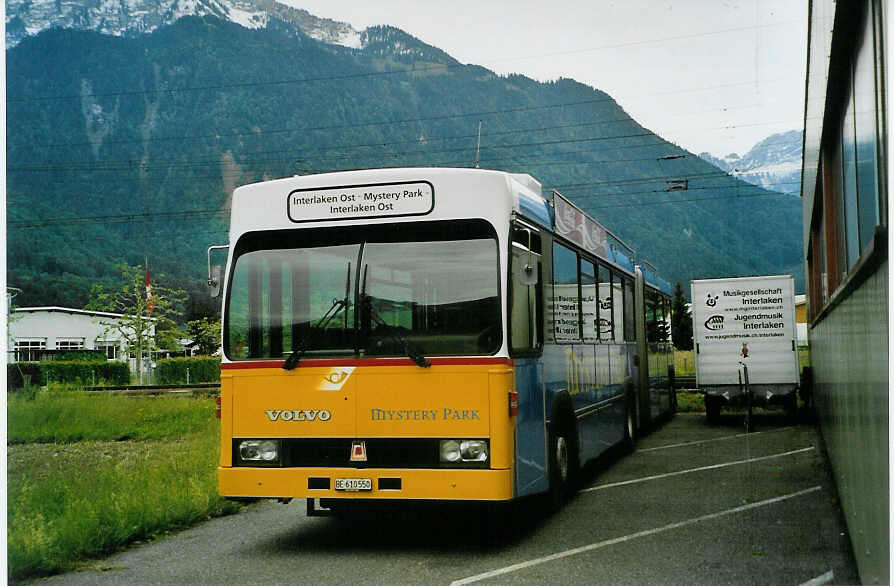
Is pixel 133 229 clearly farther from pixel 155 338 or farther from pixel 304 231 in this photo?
pixel 304 231

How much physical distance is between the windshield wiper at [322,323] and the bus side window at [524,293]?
1.31 metres

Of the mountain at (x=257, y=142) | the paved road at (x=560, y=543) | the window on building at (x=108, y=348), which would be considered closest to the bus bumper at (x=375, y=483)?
the paved road at (x=560, y=543)

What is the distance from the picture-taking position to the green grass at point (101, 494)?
817 centimetres

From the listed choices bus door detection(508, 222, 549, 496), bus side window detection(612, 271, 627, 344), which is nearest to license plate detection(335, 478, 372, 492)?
bus door detection(508, 222, 549, 496)

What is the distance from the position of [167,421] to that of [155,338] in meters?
35.1

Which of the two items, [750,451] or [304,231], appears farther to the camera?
[750,451]

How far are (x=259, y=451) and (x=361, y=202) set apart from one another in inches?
86.4

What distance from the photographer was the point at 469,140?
355 feet

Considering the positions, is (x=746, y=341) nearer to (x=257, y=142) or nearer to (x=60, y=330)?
(x=60, y=330)

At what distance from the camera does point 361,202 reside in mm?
8445

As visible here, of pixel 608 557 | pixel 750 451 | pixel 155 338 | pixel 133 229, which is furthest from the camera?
pixel 133 229

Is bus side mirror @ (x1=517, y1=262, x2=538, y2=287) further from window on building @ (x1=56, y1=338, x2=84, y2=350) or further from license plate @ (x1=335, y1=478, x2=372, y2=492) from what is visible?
window on building @ (x1=56, y1=338, x2=84, y2=350)

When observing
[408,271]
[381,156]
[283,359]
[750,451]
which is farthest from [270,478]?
[381,156]

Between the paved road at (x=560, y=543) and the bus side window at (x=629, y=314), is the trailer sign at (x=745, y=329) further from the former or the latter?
the paved road at (x=560, y=543)
